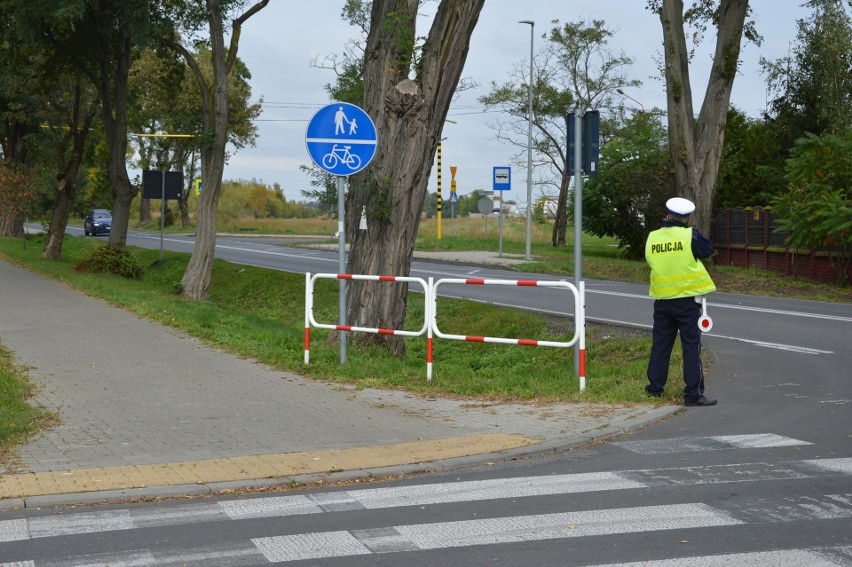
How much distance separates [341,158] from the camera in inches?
470

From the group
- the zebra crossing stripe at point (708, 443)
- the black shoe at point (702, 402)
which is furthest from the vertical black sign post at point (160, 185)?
the zebra crossing stripe at point (708, 443)

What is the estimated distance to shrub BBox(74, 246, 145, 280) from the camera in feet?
98.3

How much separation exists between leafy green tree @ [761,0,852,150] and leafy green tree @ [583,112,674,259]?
15.1 ft

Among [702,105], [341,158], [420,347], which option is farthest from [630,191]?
[341,158]

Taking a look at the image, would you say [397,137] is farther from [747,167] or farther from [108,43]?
[747,167]

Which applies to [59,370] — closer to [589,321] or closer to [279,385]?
[279,385]

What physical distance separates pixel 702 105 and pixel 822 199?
168 inches

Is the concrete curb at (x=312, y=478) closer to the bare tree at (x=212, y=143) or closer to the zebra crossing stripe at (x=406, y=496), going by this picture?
the zebra crossing stripe at (x=406, y=496)

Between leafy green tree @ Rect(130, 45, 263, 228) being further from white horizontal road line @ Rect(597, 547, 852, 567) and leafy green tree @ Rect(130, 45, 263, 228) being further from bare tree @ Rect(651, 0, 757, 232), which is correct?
white horizontal road line @ Rect(597, 547, 852, 567)

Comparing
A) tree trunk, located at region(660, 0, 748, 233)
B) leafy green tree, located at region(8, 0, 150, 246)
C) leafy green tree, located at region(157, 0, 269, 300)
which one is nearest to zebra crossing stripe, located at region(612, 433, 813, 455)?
leafy green tree, located at region(157, 0, 269, 300)

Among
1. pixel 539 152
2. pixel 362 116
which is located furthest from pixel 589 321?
pixel 539 152

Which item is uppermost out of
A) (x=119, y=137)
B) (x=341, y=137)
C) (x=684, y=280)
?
(x=119, y=137)

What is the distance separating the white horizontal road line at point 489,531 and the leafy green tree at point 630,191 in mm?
32536

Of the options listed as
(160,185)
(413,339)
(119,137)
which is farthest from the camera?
(160,185)
